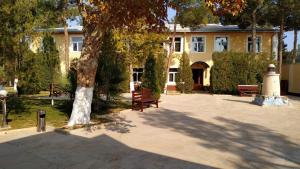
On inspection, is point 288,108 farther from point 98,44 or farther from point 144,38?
point 144,38

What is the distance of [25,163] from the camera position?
306 inches

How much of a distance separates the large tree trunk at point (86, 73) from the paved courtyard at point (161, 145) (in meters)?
0.75

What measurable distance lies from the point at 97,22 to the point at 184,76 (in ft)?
83.8

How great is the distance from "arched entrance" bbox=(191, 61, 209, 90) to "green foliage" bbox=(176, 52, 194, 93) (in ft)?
10.9

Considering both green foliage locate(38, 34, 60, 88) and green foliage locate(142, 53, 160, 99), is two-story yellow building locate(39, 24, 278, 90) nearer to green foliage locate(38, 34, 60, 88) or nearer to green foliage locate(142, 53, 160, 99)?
green foliage locate(38, 34, 60, 88)

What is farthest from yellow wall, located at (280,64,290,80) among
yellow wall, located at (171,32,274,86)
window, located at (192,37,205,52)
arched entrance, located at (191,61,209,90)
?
window, located at (192,37,205,52)

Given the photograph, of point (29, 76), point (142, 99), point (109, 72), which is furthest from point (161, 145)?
point (29, 76)

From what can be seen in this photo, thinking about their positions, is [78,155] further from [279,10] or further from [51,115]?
[279,10]

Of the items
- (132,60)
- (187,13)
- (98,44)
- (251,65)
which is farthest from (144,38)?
(98,44)

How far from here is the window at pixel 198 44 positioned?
38.5 meters

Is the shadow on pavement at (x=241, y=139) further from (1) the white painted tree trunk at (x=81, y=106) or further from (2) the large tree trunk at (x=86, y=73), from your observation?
(2) the large tree trunk at (x=86, y=73)

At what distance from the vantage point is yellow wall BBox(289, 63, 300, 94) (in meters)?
30.9

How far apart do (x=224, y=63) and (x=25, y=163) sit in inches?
1026

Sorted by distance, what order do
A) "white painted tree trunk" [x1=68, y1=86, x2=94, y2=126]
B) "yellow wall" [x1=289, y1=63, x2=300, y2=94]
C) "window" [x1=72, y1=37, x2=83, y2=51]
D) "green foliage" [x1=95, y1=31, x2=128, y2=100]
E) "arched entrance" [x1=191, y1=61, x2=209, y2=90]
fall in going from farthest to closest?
1. "window" [x1=72, y1=37, x2=83, y2=51]
2. "arched entrance" [x1=191, y1=61, x2=209, y2=90]
3. "yellow wall" [x1=289, y1=63, x2=300, y2=94]
4. "green foliage" [x1=95, y1=31, x2=128, y2=100]
5. "white painted tree trunk" [x1=68, y1=86, x2=94, y2=126]
